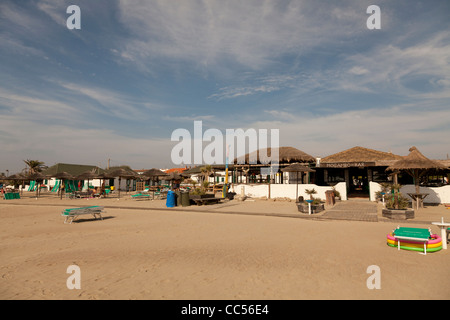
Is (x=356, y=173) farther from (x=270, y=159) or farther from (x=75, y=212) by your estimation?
(x=75, y=212)

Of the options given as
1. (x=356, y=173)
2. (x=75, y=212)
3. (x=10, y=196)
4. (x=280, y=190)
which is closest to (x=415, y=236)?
(x=75, y=212)

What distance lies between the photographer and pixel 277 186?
20.0m

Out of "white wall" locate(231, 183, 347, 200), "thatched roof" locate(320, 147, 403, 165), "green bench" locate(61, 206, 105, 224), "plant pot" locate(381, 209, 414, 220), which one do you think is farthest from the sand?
"thatched roof" locate(320, 147, 403, 165)

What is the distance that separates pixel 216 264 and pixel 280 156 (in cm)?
1850

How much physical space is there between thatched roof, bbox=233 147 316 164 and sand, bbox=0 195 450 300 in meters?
13.7

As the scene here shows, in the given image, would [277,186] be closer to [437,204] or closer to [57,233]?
[437,204]

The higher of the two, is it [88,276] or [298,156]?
[298,156]

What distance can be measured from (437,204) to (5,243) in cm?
2014

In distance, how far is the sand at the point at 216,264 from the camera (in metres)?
3.93

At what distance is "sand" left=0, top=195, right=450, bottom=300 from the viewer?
3.93m

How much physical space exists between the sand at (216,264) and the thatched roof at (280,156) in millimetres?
13703
